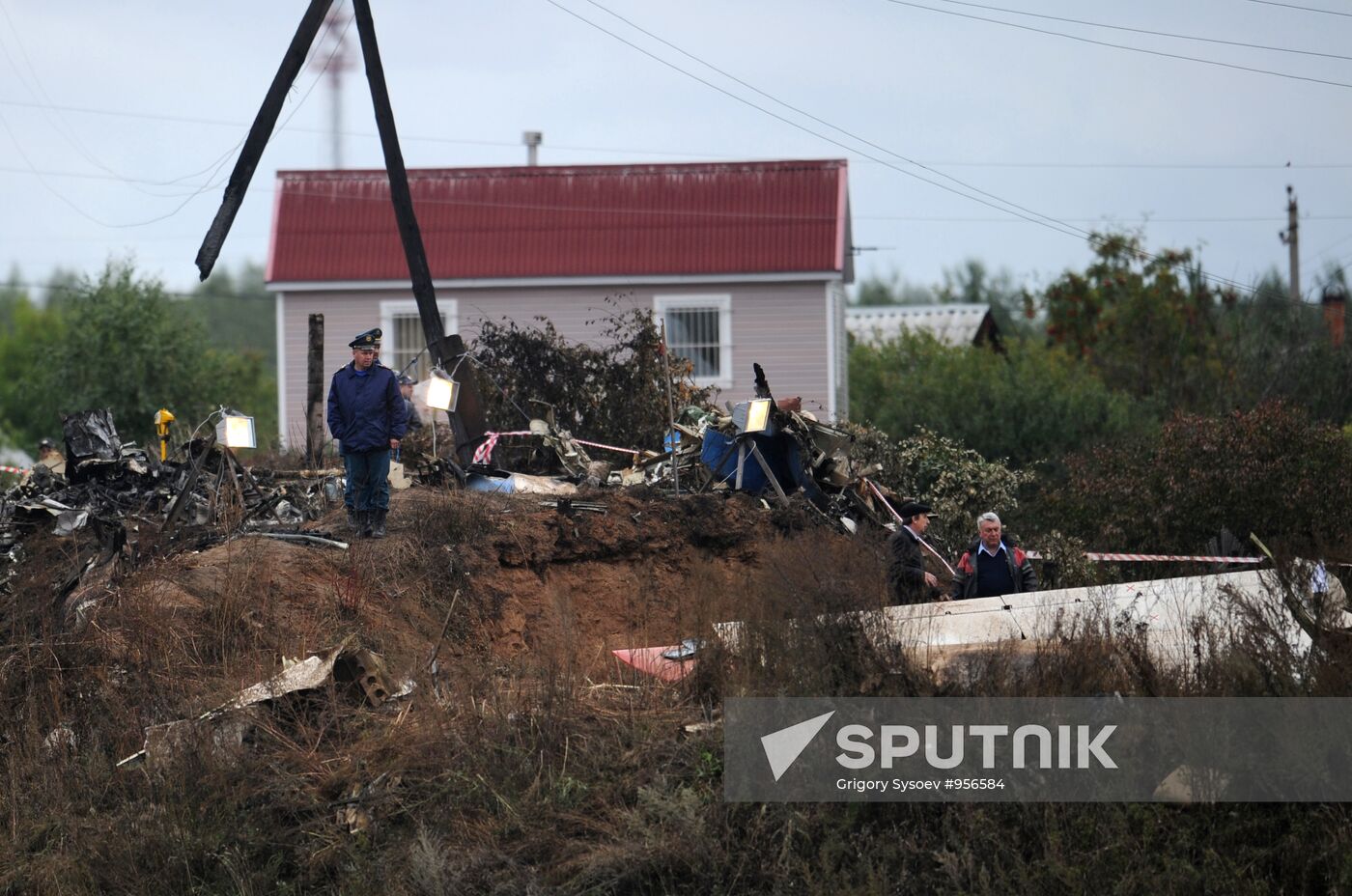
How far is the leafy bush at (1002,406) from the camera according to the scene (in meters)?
26.4

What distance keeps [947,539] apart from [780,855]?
7911 mm

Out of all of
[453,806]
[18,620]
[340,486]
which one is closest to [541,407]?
[340,486]

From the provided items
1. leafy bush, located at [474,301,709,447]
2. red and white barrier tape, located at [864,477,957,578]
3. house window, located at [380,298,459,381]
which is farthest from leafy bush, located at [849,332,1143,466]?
red and white barrier tape, located at [864,477,957,578]

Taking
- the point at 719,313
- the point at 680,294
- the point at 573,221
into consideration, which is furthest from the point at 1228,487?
the point at 573,221

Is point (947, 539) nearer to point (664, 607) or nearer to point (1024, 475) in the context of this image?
point (1024, 475)

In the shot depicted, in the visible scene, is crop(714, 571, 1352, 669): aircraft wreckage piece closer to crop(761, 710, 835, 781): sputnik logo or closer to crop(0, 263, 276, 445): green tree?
crop(761, 710, 835, 781): sputnik logo

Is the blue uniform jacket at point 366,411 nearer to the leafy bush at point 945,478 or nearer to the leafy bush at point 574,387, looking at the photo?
the leafy bush at point 945,478

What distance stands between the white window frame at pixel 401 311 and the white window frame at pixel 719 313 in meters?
3.48

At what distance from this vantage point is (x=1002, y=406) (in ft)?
88.4

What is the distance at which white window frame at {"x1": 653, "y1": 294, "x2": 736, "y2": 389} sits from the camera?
1046 inches

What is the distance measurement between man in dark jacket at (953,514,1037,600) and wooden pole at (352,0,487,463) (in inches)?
272

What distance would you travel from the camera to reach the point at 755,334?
2666 cm

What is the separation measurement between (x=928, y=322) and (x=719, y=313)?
64.3 ft

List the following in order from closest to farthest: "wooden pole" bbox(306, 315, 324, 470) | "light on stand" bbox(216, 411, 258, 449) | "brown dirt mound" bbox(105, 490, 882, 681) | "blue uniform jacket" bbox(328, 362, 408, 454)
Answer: "brown dirt mound" bbox(105, 490, 882, 681) < "light on stand" bbox(216, 411, 258, 449) < "blue uniform jacket" bbox(328, 362, 408, 454) < "wooden pole" bbox(306, 315, 324, 470)
